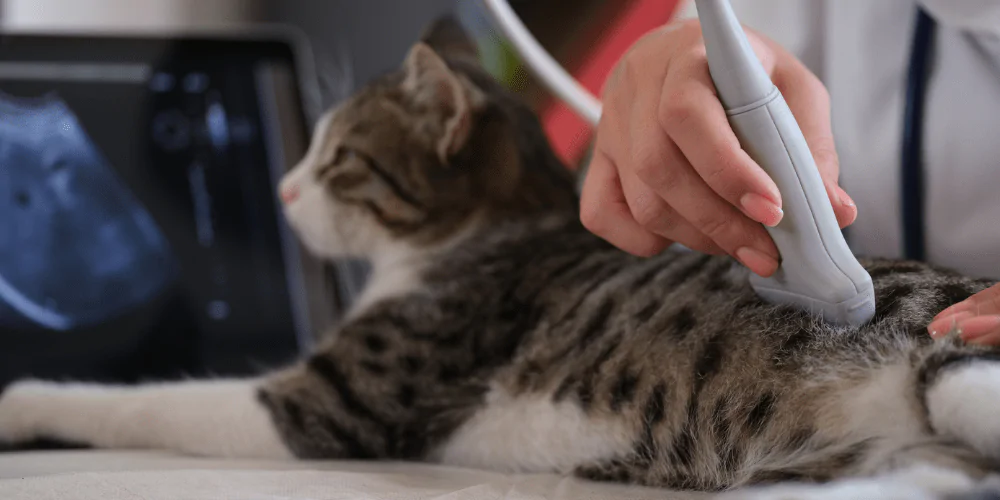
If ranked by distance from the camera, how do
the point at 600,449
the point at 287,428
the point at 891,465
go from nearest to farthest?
the point at 891,465, the point at 600,449, the point at 287,428

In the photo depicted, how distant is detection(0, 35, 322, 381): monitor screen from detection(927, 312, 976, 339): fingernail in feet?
2.37

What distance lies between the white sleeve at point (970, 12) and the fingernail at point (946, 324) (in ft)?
0.85

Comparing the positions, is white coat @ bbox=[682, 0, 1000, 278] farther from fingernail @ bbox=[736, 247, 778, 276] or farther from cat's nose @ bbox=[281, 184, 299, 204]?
cat's nose @ bbox=[281, 184, 299, 204]

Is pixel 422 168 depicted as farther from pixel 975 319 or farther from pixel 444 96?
pixel 975 319

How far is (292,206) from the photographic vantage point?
87cm

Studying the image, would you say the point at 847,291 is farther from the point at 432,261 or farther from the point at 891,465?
the point at 432,261

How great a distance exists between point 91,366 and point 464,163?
48cm

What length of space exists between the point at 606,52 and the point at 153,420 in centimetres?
80

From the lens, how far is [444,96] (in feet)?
2.66

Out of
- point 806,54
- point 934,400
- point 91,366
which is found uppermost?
point 806,54

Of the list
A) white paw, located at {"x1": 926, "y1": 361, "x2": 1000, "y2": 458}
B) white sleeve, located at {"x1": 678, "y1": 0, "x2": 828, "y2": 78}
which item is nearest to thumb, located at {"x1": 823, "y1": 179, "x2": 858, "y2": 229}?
white paw, located at {"x1": 926, "y1": 361, "x2": 1000, "y2": 458}

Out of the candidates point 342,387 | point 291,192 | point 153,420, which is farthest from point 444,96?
point 153,420

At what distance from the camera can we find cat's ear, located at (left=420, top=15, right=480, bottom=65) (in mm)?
854

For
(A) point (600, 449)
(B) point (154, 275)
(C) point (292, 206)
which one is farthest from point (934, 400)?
(B) point (154, 275)
